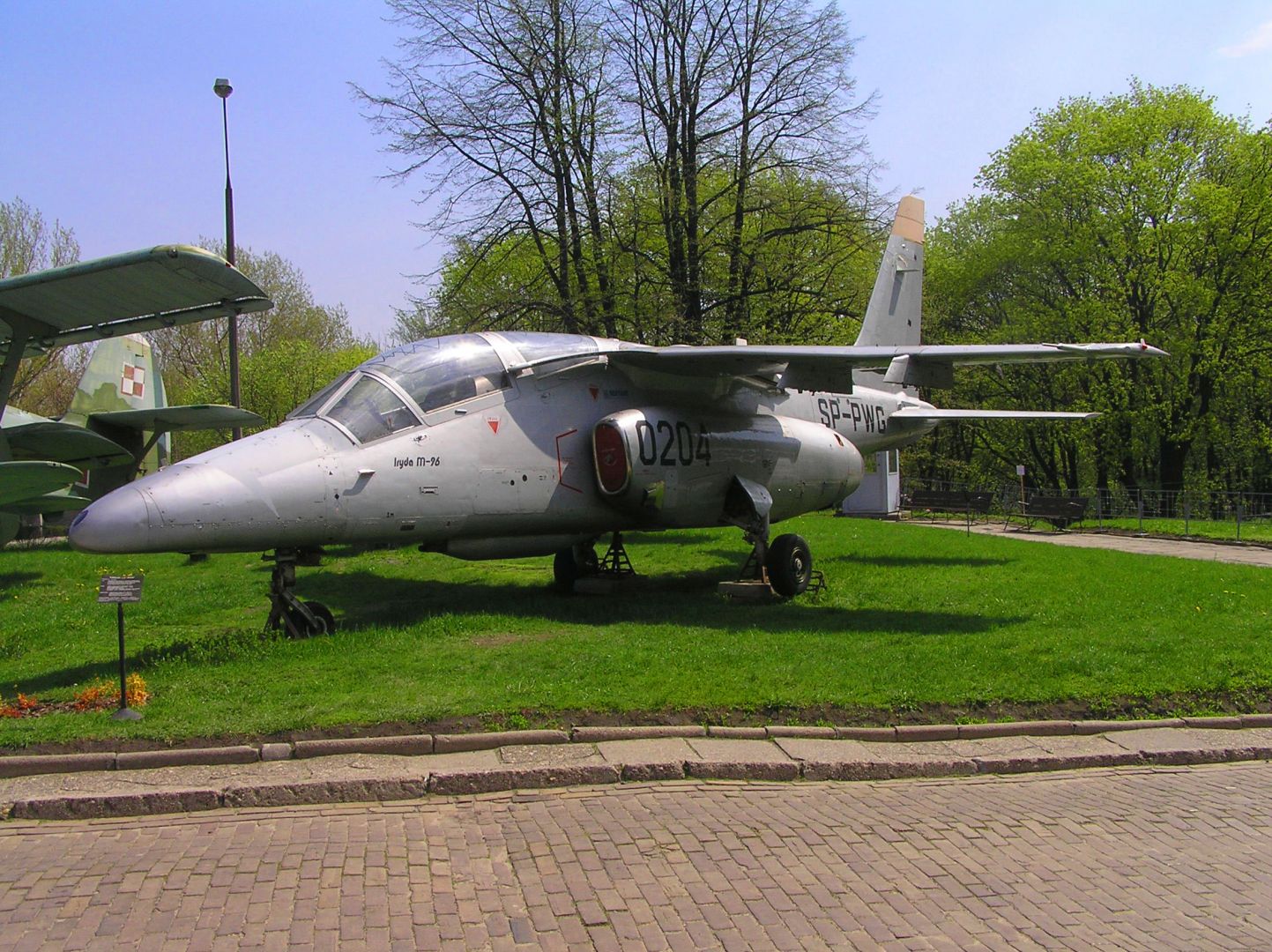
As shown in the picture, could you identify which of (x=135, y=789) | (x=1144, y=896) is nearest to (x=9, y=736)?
(x=135, y=789)

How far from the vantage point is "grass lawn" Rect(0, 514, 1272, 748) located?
7465 millimetres

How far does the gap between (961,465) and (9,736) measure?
4282 cm

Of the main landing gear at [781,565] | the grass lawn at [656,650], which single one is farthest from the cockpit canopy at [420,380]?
the main landing gear at [781,565]

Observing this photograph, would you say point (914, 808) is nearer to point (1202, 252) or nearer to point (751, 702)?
point (751, 702)

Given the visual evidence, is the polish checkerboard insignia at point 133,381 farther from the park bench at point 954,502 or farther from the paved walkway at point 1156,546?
the park bench at point 954,502

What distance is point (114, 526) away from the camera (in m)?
8.05

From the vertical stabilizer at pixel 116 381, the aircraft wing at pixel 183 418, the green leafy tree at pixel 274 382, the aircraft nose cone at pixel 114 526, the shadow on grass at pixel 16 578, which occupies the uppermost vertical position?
the green leafy tree at pixel 274 382

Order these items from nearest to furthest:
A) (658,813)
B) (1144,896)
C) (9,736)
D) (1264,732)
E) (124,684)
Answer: (1144,896) → (658,813) → (9,736) → (124,684) → (1264,732)

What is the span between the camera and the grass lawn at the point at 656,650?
746 cm

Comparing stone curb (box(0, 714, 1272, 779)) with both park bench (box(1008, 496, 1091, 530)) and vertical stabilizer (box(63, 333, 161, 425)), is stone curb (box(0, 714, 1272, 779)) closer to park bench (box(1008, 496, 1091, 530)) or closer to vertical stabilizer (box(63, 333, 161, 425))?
vertical stabilizer (box(63, 333, 161, 425))

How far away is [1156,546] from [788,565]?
1446cm

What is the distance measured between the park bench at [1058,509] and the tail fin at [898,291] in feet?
40.5

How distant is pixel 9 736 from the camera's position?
665 cm

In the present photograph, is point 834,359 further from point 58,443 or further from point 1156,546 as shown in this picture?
point 1156,546
